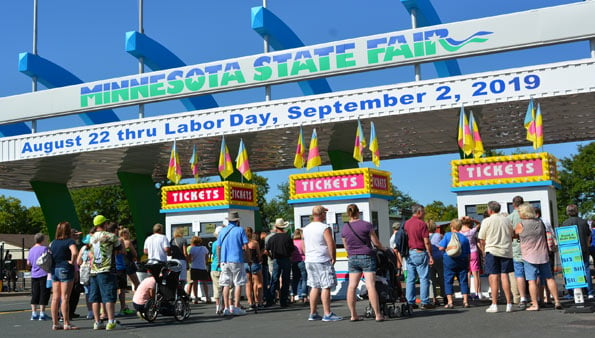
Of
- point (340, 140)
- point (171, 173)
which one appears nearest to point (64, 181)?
point (171, 173)

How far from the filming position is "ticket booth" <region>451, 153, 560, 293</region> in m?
14.7

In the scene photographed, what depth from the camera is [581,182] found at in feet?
195

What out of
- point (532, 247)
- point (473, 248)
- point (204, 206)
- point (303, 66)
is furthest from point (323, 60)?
point (532, 247)

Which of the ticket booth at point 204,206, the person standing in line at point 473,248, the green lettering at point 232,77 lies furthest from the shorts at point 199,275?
the green lettering at point 232,77

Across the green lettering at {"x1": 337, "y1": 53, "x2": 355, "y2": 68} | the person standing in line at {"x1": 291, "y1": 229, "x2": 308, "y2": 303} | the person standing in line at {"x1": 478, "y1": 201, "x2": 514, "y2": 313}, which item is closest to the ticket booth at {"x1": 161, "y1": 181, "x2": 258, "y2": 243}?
the person standing in line at {"x1": 291, "y1": 229, "x2": 308, "y2": 303}

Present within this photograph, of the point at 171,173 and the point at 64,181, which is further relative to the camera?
the point at 64,181

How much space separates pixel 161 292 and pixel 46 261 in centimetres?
192

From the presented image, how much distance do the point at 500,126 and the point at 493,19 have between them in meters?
4.63

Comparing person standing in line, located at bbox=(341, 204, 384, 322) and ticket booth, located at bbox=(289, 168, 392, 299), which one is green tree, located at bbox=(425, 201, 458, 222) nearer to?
ticket booth, located at bbox=(289, 168, 392, 299)

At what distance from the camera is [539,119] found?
17766mm

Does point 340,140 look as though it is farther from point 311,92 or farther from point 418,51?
point 418,51

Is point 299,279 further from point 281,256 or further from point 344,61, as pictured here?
point 344,61

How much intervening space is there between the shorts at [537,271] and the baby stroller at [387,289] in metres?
1.91

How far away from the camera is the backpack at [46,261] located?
11.2 meters
